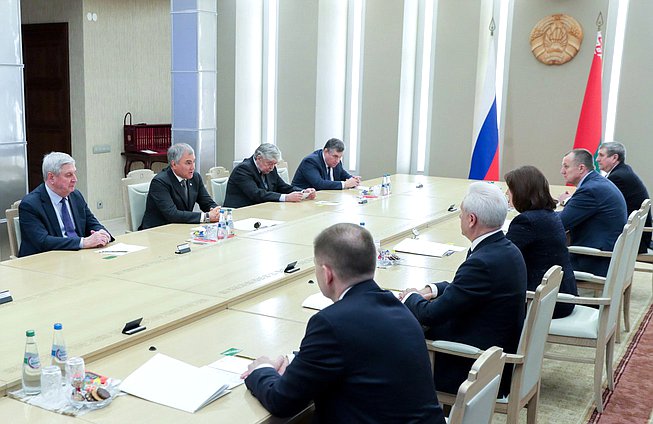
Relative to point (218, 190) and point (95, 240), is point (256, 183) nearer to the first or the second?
point (218, 190)

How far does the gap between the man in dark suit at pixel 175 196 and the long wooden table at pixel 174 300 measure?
157 mm

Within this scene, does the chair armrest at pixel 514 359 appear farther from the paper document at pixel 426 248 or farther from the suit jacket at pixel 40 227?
the suit jacket at pixel 40 227

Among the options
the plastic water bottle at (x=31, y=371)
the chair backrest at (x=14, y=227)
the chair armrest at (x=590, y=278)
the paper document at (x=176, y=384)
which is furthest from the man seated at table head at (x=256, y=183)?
the plastic water bottle at (x=31, y=371)

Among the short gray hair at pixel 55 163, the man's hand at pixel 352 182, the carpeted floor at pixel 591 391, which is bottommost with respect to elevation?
the carpeted floor at pixel 591 391

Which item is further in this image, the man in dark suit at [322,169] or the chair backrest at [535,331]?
the man in dark suit at [322,169]

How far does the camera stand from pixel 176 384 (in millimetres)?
2229

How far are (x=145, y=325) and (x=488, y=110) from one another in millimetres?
6560

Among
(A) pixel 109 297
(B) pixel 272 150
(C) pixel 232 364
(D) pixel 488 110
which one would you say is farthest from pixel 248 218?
(D) pixel 488 110

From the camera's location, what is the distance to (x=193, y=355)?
2537 mm

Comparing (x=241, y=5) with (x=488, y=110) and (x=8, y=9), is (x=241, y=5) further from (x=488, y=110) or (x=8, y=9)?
(x=8, y=9)

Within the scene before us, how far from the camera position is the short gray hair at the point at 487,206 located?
294 centimetres

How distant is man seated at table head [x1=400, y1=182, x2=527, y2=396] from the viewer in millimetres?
2869

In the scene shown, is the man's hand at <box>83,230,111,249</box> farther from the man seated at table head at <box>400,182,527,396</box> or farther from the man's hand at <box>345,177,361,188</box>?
the man's hand at <box>345,177,361,188</box>

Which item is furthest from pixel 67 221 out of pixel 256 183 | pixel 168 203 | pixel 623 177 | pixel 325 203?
pixel 623 177
